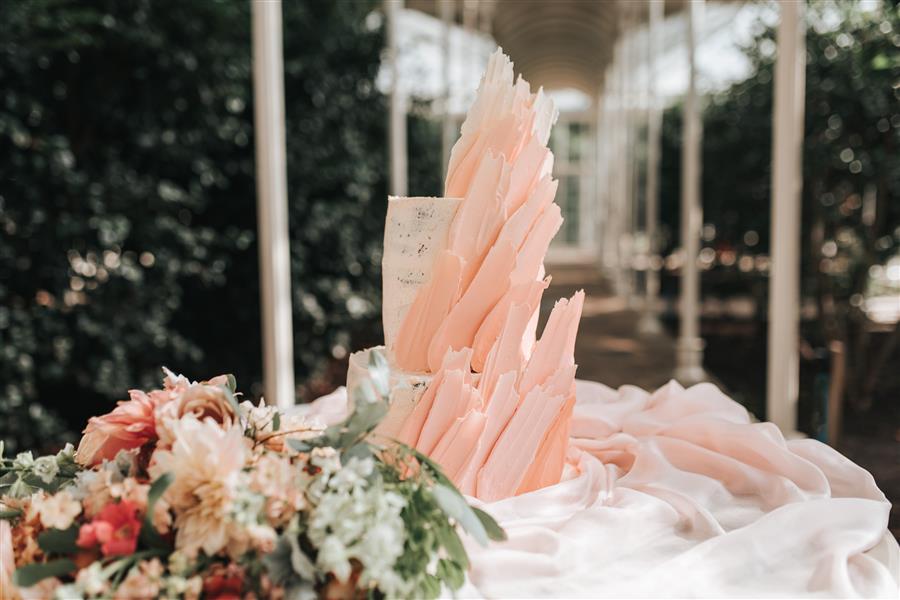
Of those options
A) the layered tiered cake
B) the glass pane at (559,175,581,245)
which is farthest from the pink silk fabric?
the glass pane at (559,175,581,245)

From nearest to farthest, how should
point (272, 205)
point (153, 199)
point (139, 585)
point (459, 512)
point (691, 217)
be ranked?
point (139, 585), point (459, 512), point (272, 205), point (153, 199), point (691, 217)

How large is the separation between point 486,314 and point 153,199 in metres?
3.35

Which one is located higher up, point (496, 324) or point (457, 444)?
point (496, 324)

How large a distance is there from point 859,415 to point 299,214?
13.8 feet

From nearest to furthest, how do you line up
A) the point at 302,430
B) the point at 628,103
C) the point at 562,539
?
the point at 302,430 < the point at 562,539 < the point at 628,103

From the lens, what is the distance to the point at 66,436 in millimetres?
4688

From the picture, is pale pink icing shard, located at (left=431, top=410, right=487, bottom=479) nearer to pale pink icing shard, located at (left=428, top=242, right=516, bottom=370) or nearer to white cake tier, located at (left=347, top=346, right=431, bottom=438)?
white cake tier, located at (left=347, top=346, right=431, bottom=438)

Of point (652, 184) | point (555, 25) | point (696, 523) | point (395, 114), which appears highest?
point (555, 25)

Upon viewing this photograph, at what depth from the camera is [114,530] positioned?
131 centimetres

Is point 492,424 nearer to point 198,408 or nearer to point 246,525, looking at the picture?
point 198,408

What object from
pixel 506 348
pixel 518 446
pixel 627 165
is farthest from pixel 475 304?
pixel 627 165

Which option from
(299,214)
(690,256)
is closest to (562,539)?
(299,214)

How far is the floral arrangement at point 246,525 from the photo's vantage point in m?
1.25

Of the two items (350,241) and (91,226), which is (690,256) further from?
(91,226)
